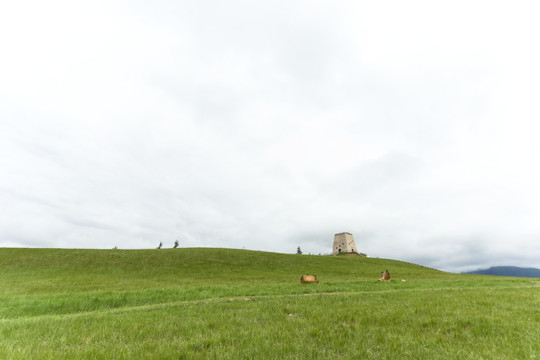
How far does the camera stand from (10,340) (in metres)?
8.11

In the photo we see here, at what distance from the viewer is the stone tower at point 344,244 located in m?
127

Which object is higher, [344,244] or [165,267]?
[344,244]

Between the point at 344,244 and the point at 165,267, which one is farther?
the point at 344,244

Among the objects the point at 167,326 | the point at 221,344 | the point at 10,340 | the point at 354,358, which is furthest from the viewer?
the point at 167,326

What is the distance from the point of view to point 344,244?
12762 cm

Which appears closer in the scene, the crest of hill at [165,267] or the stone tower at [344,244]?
the crest of hill at [165,267]

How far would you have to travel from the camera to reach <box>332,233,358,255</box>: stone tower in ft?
416

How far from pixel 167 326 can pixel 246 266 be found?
4877 centimetres

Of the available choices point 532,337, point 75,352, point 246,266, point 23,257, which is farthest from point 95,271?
point 532,337

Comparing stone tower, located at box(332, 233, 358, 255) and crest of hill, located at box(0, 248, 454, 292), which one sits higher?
stone tower, located at box(332, 233, 358, 255)

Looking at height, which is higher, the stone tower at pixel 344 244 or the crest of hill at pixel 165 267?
the stone tower at pixel 344 244

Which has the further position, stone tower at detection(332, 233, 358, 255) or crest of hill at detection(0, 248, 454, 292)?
stone tower at detection(332, 233, 358, 255)

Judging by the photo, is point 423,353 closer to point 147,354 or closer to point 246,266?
point 147,354

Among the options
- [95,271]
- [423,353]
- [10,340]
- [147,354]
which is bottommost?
[95,271]
